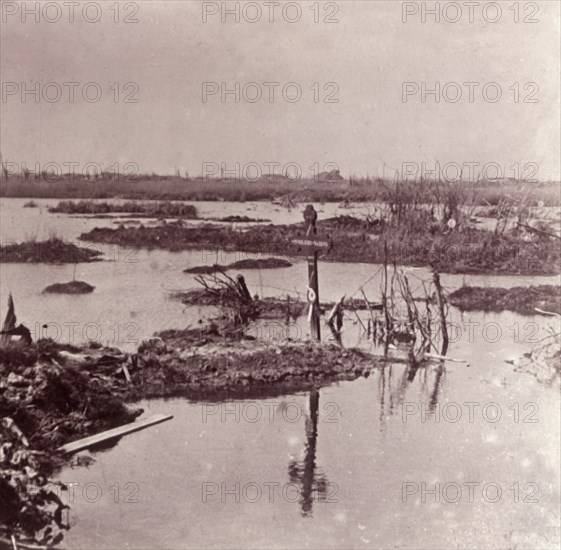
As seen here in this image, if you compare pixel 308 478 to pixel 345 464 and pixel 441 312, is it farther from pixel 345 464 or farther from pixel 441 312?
pixel 441 312

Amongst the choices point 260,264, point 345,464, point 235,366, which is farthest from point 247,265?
point 345,464

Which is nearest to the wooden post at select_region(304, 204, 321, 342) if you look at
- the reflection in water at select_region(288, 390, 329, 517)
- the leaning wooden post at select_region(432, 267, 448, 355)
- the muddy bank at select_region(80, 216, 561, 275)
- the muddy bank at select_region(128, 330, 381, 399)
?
the muddy bank at select_region(128, 330, 381, 399)

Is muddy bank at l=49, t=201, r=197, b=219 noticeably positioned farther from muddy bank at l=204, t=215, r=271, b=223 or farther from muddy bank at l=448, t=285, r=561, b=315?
muddy bank at l=448, t=285, r=561, b=315

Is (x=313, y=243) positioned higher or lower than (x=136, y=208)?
lower

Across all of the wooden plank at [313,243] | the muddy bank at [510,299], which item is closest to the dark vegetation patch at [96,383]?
the wooden plank at [313,243]

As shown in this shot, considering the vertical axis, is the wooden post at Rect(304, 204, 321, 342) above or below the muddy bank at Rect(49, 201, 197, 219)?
below
